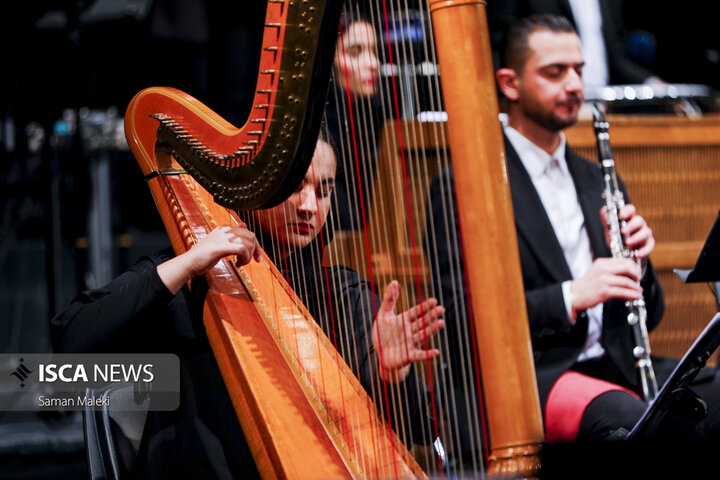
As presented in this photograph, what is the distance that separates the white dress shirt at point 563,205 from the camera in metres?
2.34

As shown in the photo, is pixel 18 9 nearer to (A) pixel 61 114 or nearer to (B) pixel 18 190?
(A) pixel 61 114

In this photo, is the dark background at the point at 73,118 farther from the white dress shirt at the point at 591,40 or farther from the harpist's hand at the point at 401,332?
the harpist's hand at the point at 401,332

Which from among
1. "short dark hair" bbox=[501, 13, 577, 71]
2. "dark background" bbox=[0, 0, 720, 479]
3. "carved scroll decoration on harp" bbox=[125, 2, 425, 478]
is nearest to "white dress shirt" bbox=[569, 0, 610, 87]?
"dark background" bbox=[0, 0, 720, 479]

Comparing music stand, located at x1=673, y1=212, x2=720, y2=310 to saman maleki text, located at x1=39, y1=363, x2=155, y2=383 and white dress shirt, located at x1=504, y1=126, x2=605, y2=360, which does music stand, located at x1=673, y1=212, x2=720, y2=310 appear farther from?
saman maleki text, located at x1=39, y1=363, x2=155, y2=383

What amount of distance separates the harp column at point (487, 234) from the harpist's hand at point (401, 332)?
0.15 metres

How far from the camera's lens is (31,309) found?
386 cm

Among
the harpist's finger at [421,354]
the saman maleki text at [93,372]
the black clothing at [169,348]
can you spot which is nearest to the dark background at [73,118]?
the saman maleki text at [93,372]

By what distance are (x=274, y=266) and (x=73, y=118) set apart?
Result: 162cm

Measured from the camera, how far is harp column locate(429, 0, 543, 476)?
1099 millimetres

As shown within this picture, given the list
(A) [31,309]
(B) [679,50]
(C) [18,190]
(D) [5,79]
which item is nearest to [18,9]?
(D) [5,79]

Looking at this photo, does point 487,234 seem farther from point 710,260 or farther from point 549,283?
point 549,283

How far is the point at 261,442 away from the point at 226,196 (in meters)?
0.43

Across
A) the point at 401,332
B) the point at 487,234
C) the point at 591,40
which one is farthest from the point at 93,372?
the point at 591,40

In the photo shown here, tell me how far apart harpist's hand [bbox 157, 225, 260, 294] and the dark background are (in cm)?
135
